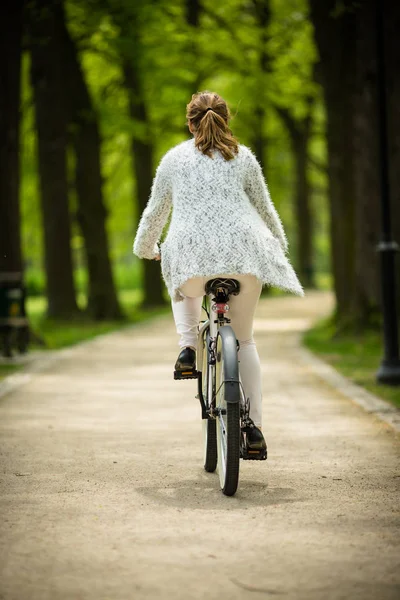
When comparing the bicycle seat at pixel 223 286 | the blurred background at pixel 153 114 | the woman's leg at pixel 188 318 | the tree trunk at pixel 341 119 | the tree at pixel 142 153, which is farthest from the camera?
the tree at pixel 142 153

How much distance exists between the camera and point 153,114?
3300 cm

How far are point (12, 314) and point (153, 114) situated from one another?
58.7 ft

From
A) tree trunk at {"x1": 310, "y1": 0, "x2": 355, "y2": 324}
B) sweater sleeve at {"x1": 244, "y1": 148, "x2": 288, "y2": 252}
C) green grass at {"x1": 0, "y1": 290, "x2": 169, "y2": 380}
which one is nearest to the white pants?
sweater sleeve at {"x1": 244, "y1": 148, "x2": 288, "y2": 252}

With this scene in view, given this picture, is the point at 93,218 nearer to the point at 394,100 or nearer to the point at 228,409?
the point at 394,100

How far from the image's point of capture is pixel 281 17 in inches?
1207

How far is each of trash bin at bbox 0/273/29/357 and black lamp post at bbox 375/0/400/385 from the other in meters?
5.95

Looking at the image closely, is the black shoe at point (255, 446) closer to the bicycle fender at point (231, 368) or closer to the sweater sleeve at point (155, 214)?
the bicycle fender at point (231, 368)

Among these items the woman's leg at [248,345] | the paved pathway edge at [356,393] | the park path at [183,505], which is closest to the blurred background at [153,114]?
the paved pathway edge at [356,393]

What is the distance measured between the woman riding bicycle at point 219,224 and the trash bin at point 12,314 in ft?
31.7

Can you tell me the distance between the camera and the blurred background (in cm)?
1703

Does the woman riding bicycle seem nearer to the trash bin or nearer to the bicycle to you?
the bicycle

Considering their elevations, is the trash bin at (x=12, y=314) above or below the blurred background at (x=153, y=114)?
below

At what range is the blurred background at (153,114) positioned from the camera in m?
17.0

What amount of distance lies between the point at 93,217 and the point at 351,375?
14.8 meters
